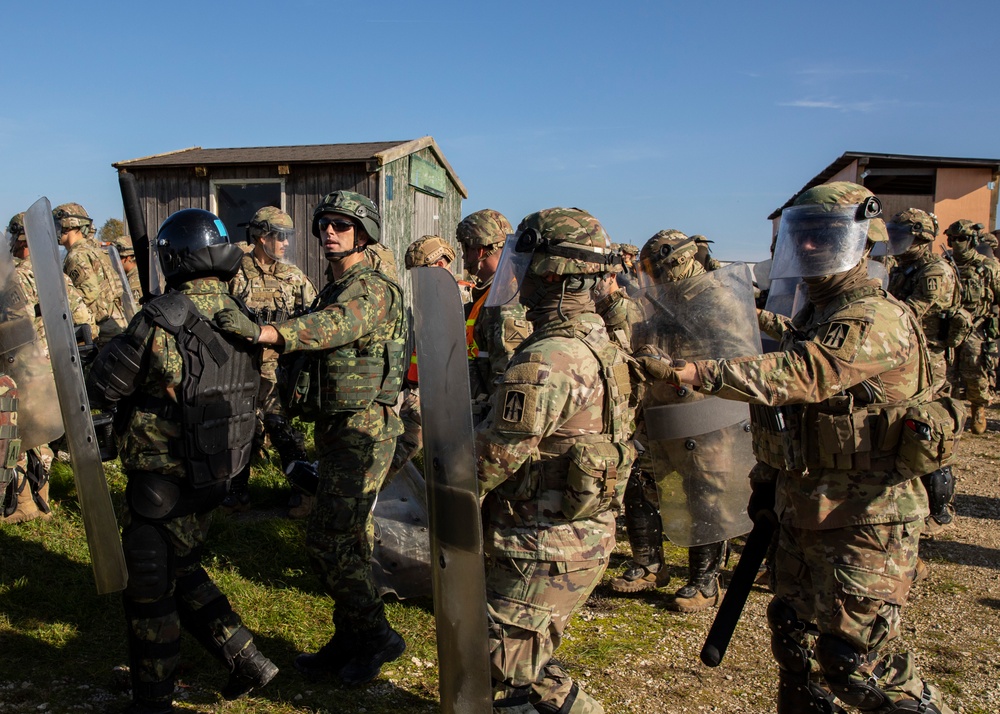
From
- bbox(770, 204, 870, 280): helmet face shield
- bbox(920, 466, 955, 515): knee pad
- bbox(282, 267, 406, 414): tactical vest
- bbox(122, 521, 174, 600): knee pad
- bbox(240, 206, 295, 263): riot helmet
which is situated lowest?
bbox(122, 521, 174, 600): knee pad

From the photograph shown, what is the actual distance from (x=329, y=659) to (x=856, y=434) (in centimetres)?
256

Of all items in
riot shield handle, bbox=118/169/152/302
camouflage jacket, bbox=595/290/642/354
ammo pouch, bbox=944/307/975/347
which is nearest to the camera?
riot shield handle, bbox=118/169/152/302

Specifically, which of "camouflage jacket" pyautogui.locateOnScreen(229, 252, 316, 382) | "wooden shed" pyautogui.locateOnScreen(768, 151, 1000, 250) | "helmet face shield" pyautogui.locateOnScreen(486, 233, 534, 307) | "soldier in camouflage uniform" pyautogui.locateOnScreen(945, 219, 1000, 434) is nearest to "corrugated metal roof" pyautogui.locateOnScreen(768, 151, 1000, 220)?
"wooden shed" pyautogui.locateOnScreen(768, 151, 1000, 250)

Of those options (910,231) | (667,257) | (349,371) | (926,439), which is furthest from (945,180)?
(349,371)

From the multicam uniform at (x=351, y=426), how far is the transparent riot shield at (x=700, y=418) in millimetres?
1236

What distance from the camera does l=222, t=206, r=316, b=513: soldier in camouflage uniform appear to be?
20.8 ft

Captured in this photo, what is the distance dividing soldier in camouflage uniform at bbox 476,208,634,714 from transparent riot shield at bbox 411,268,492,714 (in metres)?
0.30

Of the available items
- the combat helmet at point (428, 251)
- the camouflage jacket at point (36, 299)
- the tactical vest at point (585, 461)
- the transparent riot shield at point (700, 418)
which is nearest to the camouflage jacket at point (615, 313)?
the combat helmet at point (428, 251)

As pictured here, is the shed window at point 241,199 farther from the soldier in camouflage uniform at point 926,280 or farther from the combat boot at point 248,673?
the combat boot at point 248,673

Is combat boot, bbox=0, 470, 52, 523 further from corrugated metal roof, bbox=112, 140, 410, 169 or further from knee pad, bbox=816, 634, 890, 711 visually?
corrugated metal roof, bbox=112, 140, 410, 169

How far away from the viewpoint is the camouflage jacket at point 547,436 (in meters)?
2.46

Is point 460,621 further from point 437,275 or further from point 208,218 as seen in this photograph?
point 208,218

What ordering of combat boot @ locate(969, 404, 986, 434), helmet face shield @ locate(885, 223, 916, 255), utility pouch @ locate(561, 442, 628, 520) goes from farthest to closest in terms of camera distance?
combat boot @ locate(969, 404, 986, 434) < helmet face shield @ locate(885, 223, 916, 255) < utility pouch @ locate(561, 442, 628, 520)

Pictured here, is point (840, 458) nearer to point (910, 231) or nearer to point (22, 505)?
point (22, 505)
